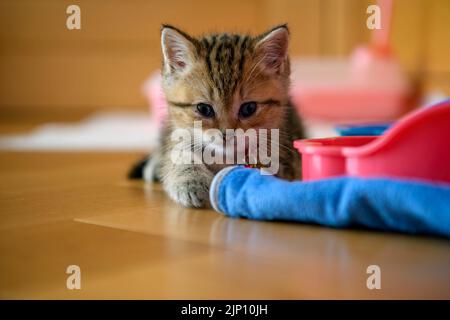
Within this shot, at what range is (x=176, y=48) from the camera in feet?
5.20

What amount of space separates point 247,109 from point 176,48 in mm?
261

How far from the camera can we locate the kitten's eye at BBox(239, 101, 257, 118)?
5.00ft

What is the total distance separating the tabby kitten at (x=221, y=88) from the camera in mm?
1501

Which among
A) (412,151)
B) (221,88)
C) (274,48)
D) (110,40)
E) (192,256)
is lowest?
(192,256)

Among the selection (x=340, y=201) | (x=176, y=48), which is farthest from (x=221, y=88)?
(x=340, y=201)

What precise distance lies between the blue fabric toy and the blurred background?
397 cm

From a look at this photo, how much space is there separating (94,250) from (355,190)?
52 centimetres

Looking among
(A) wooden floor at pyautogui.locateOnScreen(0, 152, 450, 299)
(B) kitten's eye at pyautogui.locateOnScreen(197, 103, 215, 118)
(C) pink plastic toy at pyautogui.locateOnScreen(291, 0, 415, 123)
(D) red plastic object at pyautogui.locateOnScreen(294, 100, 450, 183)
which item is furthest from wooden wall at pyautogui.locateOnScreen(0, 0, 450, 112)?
(D) red plastic object at pyautogui.locateOnScreen(294, 100, 450, 183)

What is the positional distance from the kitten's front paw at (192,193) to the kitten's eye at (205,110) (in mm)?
173

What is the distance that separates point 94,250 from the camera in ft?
3.72

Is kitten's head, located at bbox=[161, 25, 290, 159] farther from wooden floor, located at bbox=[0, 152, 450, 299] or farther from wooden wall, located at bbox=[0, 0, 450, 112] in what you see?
wooden wall, located at bbox=[0, 0, 450, 112]

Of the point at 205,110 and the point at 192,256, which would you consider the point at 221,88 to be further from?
the point at 192,256

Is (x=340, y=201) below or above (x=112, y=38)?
below

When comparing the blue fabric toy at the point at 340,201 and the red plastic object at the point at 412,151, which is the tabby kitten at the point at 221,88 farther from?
the red plastic object at the point at 412,151
